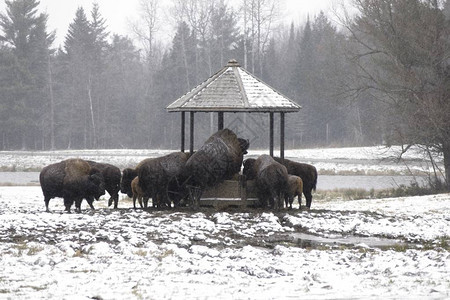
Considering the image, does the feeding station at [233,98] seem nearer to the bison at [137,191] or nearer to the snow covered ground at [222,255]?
the bison at [137,191]

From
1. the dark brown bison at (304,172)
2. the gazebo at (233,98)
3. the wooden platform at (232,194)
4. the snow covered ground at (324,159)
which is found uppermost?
the gazebo at (233,98)

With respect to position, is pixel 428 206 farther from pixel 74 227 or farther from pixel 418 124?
pixel 74 227

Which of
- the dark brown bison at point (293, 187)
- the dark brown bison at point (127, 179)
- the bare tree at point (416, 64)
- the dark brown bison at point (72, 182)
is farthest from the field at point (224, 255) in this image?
the bare tree at point (416, 64)

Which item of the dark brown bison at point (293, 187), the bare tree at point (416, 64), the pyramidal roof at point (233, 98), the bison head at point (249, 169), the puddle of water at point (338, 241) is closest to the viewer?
the puddle of water at point (338, 241)

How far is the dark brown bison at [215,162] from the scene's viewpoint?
19781mm

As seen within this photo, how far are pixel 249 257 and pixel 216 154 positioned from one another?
7.98 m

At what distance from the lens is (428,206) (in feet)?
76.4

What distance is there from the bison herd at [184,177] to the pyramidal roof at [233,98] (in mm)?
855

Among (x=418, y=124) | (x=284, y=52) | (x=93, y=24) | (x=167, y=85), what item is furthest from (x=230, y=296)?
(x=284, y=52)

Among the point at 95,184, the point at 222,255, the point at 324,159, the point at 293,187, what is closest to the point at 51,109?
the point at 324,159

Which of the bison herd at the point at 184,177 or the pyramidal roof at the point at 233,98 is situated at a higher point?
the pyramidal roof at the point at 233,98

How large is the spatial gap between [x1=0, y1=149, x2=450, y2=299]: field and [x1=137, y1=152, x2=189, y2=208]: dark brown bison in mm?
1082

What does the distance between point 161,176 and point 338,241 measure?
6.53 meters

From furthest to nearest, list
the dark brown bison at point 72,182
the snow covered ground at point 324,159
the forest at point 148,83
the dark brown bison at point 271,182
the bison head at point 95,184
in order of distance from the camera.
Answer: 1. the forest at point 148,83
2. the snow covered ground at point 324,159
3. the bison head at point 95,184
4. the dark brown bison at point 72,182
5. the dark brown bison at point 271,182
